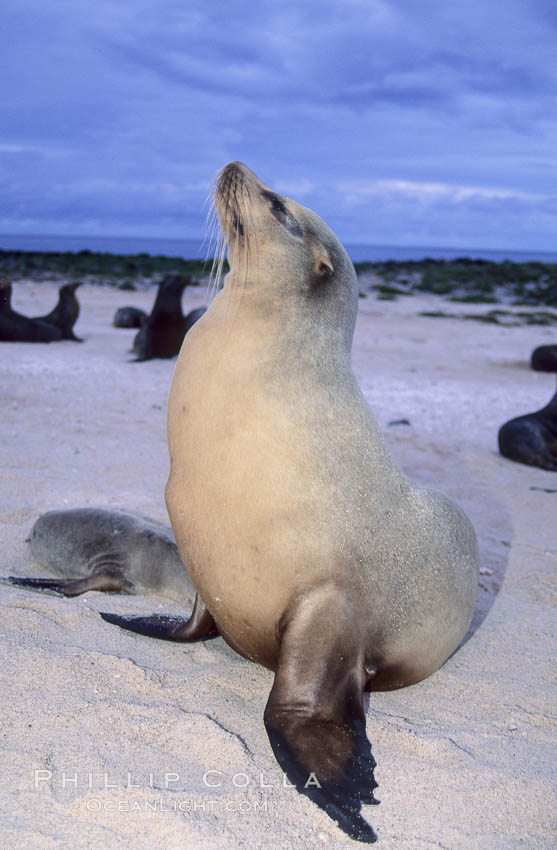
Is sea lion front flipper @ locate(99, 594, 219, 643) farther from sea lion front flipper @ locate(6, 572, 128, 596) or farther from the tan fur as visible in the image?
sea lion front flipper @ locate(6, 572, 128, 596)

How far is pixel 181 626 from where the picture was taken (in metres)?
3.22

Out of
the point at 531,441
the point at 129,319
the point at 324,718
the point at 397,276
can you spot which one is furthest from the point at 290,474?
the point at 397,276

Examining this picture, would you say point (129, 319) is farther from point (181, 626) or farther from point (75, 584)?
point (181, 626)

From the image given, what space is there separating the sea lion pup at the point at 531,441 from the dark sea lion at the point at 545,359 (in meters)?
4.26

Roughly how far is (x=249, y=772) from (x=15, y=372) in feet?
24.6

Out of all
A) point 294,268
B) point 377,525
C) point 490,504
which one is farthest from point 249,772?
point 490,504

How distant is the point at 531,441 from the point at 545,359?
4.96m

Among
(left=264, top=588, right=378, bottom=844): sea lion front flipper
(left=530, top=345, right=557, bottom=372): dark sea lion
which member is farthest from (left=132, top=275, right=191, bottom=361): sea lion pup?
Answer: (left=264, top=588, right=378, bottom=844): sea lion front flipper

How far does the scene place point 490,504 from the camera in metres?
5.85

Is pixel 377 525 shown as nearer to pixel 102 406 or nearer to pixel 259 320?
pixel 259 320

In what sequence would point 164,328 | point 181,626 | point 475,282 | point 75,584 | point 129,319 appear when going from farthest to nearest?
point 475,282, point 129,319, point 164,328, point 75,584, point 181,626

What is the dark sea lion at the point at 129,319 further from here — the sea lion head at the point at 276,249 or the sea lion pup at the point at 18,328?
the sea lion head at the point at 276,249

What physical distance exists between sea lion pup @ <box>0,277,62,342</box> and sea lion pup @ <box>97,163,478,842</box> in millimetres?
9284

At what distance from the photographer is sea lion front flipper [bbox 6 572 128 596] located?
367 centimetres
